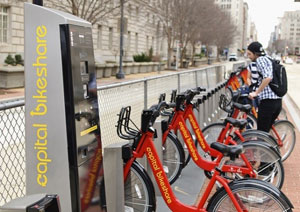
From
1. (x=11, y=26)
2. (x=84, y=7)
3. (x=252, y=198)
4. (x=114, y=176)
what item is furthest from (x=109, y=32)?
(x=252, y=198)

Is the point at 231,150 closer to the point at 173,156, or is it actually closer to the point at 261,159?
the point at 261,159

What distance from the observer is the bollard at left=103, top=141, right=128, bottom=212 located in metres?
3.57

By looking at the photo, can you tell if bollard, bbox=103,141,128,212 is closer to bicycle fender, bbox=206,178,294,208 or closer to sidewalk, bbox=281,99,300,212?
bicycle fender, bbox=206,178,294,208

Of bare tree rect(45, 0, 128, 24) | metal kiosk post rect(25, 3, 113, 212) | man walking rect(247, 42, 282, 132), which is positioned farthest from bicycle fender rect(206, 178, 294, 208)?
bare tree rect(45, 0, 128, 24)

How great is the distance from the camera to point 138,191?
3.90 meters

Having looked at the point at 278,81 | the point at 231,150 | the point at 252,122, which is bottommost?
the point at 252,122

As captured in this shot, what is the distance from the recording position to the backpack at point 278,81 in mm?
5965

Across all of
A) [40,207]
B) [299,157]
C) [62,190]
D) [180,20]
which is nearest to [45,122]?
[62,190]

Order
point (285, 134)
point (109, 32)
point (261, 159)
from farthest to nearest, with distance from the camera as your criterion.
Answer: point (109, 32), point (285, 134), point (261, 159)

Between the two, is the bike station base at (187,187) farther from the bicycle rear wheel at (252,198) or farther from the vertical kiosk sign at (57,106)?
the vertical kiosk sign at (57,106)

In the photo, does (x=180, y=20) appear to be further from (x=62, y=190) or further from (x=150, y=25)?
(x=62, y=190)

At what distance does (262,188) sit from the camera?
10.8ft

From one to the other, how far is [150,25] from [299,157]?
43.6 metres

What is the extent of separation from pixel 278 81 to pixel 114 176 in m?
3.48
